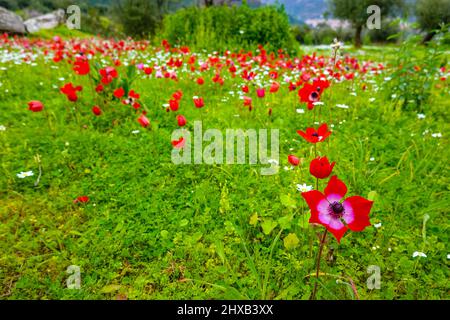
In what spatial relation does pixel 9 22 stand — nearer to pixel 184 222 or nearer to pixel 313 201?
pixel 184 222

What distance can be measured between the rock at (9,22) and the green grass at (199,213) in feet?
45.4

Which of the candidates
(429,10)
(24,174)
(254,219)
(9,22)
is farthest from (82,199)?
(429,10)

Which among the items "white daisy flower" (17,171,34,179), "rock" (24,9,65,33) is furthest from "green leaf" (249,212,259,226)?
"rock" (24,9,65,33)

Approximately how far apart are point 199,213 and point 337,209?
142 centimetres

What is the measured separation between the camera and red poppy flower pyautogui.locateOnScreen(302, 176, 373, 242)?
1.39 metres

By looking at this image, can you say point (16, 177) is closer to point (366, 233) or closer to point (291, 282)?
point (291, 282)

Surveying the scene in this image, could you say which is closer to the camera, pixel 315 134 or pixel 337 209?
pixel 337 209

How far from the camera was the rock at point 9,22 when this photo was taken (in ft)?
46.1

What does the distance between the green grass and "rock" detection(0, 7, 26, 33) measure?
13.8 meters

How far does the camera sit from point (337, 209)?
4.77 ft

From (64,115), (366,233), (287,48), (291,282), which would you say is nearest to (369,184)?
(366,233)

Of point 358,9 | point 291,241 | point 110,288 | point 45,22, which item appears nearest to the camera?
point 110,288

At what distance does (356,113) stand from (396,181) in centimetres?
159

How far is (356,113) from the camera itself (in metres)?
4.15
